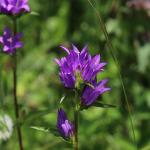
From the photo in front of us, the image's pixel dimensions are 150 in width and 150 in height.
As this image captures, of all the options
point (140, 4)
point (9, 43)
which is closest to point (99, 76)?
point (140, 4)

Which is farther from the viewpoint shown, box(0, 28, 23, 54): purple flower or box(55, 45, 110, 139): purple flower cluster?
box(0, 28, 23, 54): purple flower

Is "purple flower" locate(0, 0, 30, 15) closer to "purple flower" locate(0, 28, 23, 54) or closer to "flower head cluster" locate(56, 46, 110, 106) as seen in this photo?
"purple flower" locate(0, 28, 23, 54)

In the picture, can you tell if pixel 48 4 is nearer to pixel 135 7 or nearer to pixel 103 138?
pixel 135 7

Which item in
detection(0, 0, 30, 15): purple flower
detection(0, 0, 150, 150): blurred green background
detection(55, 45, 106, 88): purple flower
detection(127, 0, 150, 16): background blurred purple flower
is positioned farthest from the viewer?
detection(127, 0, 150, 16): background blurred purple flower

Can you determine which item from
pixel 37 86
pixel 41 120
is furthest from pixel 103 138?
pixel 37 86

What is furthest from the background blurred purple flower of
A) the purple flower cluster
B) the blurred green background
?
the purple flower cluster

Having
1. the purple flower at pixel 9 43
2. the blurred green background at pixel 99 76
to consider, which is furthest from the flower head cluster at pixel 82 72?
the blurred green background at pixel 99 76

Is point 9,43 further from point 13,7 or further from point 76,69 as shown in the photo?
point 76,69
